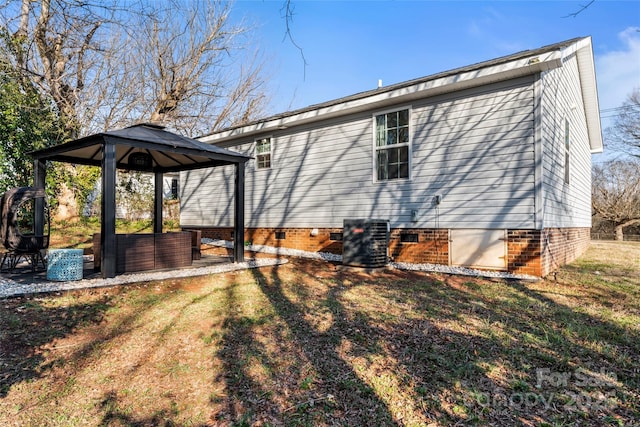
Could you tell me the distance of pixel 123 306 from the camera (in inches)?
172

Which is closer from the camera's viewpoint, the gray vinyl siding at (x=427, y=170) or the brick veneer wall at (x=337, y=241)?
the gray vinyl siding at (x=427, y=170)

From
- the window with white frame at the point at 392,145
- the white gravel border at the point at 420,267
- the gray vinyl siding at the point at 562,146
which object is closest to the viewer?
the white gravel border at the point at 420,267

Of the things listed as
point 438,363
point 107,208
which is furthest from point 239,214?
point 438,363

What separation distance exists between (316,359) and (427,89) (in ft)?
19.1

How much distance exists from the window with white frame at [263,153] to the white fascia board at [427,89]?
0.34 metres

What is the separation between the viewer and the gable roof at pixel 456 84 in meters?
6.04

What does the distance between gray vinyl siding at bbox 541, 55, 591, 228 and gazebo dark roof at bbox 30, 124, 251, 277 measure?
573 centimetres

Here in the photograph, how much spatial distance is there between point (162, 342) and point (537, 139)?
21.0 ft

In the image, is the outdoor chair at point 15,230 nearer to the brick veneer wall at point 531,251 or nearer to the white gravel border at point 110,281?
the white gravel border at point 110,281

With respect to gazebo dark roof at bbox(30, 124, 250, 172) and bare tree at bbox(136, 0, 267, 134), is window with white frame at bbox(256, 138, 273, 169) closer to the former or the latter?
gazebo dark roof at bbox(30, 124, 250, 172)

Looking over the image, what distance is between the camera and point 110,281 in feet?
17.6

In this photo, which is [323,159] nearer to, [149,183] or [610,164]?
[149,183]

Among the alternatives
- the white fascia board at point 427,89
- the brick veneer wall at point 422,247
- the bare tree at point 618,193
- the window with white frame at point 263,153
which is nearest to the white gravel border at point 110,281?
the brick veneer wall at point 422,247

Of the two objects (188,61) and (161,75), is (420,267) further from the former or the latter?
(161,75)
